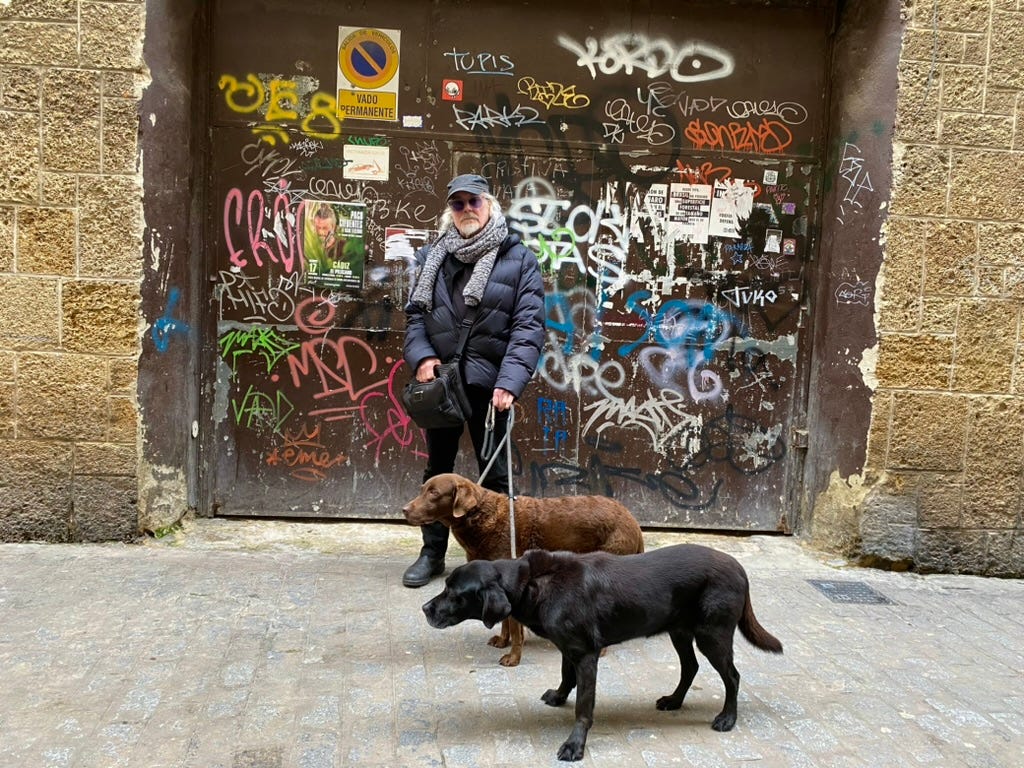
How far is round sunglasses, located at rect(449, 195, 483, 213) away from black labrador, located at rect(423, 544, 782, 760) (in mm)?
1954

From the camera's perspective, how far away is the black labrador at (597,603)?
3234mm

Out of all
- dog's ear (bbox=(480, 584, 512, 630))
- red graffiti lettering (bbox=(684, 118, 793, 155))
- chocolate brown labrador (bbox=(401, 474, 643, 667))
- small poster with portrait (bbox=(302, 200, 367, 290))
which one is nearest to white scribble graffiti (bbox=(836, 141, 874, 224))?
red graffiti lettering (bbox=(684, 118, 793, 155))

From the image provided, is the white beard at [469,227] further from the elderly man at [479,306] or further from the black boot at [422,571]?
the black boot at [422,571]

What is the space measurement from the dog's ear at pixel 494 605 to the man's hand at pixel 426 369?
170cm

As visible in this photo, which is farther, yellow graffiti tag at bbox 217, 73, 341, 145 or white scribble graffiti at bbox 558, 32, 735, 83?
white scribble graffiti at bbox 558, 32, 735, 83

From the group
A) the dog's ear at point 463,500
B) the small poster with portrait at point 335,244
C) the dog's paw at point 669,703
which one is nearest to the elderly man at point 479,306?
the dog's ear at point 463,500

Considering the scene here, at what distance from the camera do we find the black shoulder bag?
4.59 metres

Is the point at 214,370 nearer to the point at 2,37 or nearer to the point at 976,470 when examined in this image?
the point at 2,37

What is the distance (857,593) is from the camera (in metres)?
5.16

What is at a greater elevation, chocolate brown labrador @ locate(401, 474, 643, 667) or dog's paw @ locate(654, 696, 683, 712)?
chocolate brown labrador @ locate(401, 474, 643, 667)

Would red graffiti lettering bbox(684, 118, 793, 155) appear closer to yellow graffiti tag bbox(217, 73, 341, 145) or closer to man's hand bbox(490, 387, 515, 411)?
yellow graffiti tag bbox(217, 73, 341, 145)

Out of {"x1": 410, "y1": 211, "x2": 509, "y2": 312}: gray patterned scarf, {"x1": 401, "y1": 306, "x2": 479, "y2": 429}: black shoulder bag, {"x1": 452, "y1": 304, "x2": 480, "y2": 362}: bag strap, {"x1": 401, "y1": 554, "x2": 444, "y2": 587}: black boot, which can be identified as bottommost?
{"x1": 401, "y1": 554, "x2": 444, "y2": 587}: black boot

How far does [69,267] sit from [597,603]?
12.0ft

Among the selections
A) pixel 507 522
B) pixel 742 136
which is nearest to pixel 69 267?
pixel 507 522
